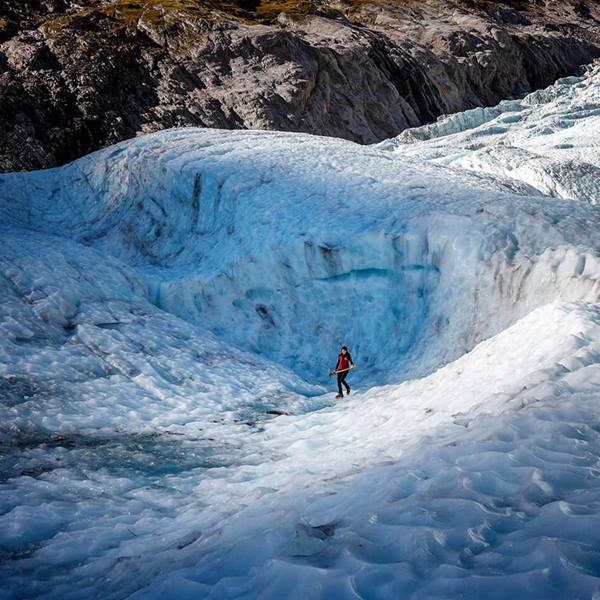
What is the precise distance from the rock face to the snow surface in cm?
1762

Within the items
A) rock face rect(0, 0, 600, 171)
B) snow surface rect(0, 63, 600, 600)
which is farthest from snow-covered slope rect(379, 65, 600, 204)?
rock face rect(0, 0, 600, 171)

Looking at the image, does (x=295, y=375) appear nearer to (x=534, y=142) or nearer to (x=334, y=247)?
(x=334, y=247)

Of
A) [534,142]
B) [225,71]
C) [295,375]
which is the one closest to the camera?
[295,375]

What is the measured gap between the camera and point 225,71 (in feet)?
145

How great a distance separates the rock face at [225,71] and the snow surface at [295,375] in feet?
57.8

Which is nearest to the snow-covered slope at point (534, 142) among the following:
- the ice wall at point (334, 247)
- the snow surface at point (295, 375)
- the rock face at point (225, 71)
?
the snow surface at point (295, 375)

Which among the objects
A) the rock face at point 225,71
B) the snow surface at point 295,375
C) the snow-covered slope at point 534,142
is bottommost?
the snow surface at point 295,375

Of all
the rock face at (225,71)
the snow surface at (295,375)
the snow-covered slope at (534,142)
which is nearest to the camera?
the snow surface at (295,375)

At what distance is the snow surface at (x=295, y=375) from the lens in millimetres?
4270

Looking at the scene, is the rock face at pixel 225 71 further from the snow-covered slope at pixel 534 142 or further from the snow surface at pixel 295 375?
the snow surface at pixel 295 375

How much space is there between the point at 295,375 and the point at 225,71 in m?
35.0

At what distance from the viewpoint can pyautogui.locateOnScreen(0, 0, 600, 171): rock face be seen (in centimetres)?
4047

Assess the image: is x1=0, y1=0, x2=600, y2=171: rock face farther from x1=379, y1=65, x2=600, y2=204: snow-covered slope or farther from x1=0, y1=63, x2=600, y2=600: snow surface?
x1=0, y1=63, x2=600, y2=600: snow surface

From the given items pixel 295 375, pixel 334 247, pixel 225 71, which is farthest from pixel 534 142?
pixel 295 375
